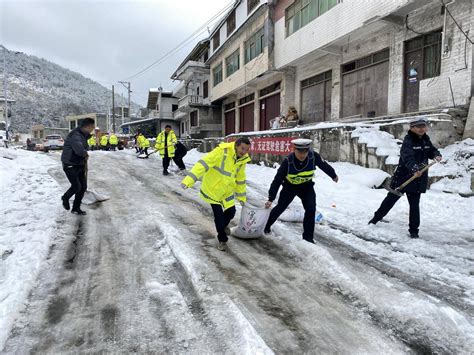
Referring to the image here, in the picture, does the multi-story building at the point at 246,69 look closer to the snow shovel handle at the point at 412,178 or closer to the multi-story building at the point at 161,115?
the snow shovel handle at the point at 412,178

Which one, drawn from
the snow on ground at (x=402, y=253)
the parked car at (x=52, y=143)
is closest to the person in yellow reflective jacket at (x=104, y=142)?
the parked car at (x=52, y=143)

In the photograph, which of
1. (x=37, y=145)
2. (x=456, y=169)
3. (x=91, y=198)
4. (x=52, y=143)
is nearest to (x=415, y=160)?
(x=456, y=169)

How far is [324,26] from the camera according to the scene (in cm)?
1421

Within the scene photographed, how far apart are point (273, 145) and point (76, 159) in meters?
7.88

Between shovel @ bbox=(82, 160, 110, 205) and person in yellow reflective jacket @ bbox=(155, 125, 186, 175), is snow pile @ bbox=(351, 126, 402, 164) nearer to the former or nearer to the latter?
person in yellow reflective jacket @ bbox=(155, 125, 186, 175)

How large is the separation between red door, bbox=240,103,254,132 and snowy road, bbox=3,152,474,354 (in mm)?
20672

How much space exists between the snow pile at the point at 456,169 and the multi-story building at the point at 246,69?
1239 cm

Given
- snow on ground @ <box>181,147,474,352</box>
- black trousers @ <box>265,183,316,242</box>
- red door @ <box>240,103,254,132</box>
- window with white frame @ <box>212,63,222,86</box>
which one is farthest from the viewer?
window with white frame @ <box>212,63,222,86</box>

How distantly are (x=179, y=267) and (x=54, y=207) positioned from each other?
4117 mm

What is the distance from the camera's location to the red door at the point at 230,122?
28.9m

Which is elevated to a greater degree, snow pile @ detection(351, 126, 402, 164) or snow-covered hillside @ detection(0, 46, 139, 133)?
snow-covered hillside @ detection(0, 46, 139, 133)

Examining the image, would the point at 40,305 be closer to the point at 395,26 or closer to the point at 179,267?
the point at 179,267

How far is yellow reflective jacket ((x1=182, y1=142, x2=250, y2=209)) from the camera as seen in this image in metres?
4.47

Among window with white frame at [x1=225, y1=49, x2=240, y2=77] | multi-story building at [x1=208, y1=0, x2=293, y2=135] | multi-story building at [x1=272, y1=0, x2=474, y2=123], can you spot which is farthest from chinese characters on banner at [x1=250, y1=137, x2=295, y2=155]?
window with white frame at [x1=225, y1=49, x2=240, y2=77]
